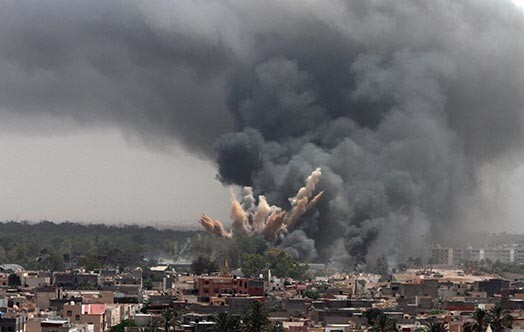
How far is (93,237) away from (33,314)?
7662 centimetres

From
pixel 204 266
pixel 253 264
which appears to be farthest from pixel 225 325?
pixel 204 266

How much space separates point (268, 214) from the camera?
114m

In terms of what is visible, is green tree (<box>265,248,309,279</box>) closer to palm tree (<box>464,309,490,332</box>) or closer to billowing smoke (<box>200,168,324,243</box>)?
billowing smoke (<box>200,168,324,243</box>)

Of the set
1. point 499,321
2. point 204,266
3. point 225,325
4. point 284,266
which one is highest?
point 284,266

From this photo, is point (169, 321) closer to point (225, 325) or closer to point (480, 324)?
point (225, 325)

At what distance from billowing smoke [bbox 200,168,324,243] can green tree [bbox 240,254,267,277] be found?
29.2ft

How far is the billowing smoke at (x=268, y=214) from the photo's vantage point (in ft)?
371

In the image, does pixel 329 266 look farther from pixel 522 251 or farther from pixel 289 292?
pixel 522 251

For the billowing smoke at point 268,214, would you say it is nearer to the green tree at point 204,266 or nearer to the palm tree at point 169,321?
the green tree at point 204,266

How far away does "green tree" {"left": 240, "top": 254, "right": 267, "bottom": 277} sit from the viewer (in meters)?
97.4

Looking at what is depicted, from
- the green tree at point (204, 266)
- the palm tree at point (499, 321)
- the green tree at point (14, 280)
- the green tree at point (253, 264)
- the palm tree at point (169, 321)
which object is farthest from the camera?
the green tree at point (204, 266)

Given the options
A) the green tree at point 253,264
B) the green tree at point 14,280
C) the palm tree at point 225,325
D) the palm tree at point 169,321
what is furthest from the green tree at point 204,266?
the palm tree at point 225,325

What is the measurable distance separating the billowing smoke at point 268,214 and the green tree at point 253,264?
29.2 ft

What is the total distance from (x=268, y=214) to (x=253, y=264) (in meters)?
13.9
